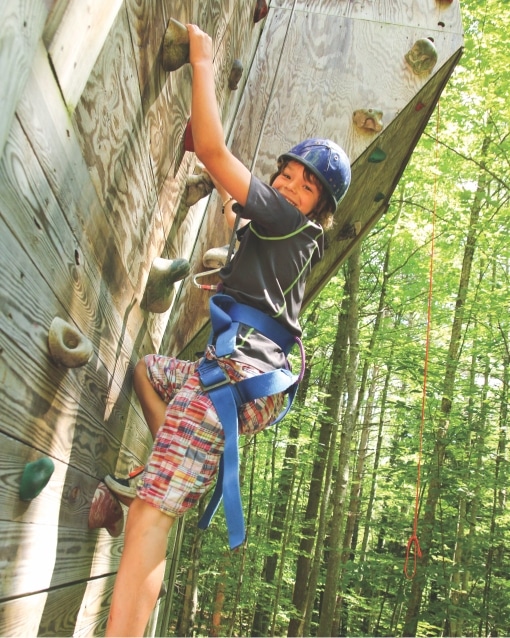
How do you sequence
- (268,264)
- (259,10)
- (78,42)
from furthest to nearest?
(259,10) → (268,264) → (78,42)

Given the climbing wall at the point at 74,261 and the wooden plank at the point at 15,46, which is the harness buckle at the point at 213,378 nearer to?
the climbing wall at the point at 74,261

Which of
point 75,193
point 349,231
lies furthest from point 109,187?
point 349,231

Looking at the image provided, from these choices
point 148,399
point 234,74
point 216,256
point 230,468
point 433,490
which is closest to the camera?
point 230,468

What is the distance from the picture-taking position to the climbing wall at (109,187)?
48.0 inches

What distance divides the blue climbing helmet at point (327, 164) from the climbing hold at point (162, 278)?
648 millimetres

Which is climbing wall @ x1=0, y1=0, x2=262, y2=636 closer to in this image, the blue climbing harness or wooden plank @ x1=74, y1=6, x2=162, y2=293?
wooden plank @ x1=74, y1=6, x2=162, y2=293

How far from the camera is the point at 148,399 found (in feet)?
7.56

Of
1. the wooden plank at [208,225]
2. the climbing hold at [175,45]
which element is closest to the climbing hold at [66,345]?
the climbing hold at [175,45]

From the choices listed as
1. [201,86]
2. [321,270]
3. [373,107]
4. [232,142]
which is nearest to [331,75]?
[373,107]

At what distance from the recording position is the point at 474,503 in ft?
36.1

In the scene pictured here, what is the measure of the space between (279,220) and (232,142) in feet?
5.49

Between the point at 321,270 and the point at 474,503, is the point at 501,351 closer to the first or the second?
the point at 474,503

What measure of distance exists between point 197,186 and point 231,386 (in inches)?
46.8

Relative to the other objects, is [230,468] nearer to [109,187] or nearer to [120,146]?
[109,187]
